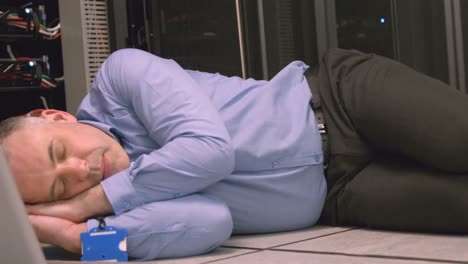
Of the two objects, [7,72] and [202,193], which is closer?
[202,193]

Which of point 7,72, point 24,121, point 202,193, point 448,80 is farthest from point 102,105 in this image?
point 448,80

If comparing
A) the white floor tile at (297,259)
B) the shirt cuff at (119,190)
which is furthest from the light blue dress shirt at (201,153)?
the white floor tile at (297,259)

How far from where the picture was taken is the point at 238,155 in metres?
1.49

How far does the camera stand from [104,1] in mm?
3164

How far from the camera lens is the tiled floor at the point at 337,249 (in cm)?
117

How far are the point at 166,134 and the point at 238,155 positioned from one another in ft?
0.61

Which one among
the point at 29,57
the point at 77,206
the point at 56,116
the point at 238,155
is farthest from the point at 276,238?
the point at 29,57

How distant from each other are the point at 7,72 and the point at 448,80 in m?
1.92

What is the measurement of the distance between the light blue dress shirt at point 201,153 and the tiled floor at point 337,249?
51mm

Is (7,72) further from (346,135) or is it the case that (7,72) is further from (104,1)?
(346,135)

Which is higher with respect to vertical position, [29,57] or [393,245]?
[29,57]

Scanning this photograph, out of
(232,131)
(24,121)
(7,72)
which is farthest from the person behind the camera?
(7,72)

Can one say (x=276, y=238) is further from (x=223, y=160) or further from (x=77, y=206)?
(x=77, y=206)

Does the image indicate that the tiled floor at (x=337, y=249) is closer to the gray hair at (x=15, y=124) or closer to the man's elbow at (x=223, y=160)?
the man's elbow at (x=223, y=160)
